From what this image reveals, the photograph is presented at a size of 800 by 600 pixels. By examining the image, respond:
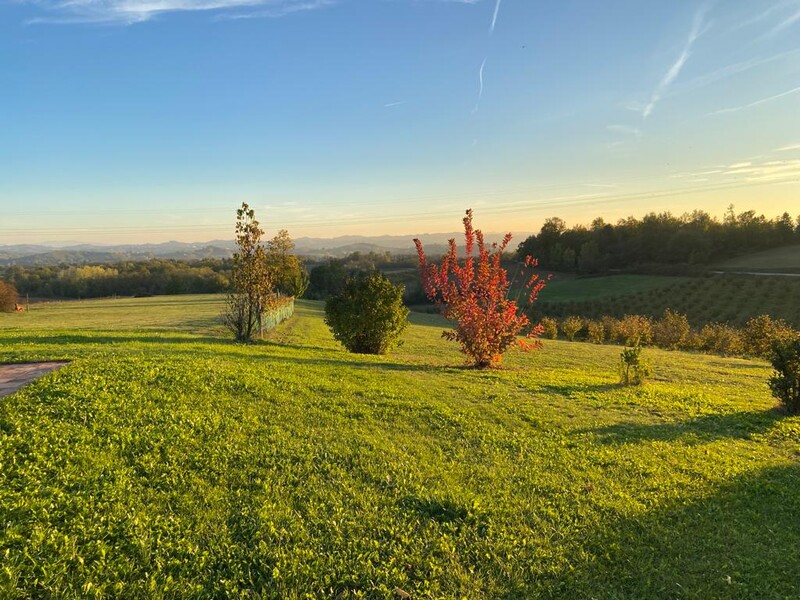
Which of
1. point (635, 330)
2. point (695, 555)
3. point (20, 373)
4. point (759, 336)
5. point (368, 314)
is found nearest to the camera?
point (695, 555)

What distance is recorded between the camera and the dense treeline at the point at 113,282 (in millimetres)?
75062

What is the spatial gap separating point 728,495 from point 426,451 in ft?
11.9

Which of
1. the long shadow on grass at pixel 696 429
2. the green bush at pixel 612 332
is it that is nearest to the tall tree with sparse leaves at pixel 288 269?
the green bush at pixel 612 332

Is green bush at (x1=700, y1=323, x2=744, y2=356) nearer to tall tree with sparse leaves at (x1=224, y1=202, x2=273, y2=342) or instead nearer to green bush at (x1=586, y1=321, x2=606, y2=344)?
green bush at (x1=586, y1=321, x2=606, y2=344)

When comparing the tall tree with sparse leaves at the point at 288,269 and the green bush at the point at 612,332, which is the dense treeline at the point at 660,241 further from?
the tall tree with sparse leaves at the point at 288,269

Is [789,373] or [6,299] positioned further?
[6,299]

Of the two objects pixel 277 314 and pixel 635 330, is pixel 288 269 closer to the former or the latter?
pixel 277 314

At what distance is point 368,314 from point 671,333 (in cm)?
2365

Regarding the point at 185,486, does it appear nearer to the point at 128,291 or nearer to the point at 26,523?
the point at 26,523

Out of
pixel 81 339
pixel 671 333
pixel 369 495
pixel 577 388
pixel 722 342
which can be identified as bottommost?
pixel 722 342

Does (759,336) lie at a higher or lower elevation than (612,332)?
higher

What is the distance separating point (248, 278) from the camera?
18.5 m

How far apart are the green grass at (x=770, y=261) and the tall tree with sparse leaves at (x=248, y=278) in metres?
59.7

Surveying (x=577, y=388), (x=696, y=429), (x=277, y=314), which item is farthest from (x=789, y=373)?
(x=277, y=314)
